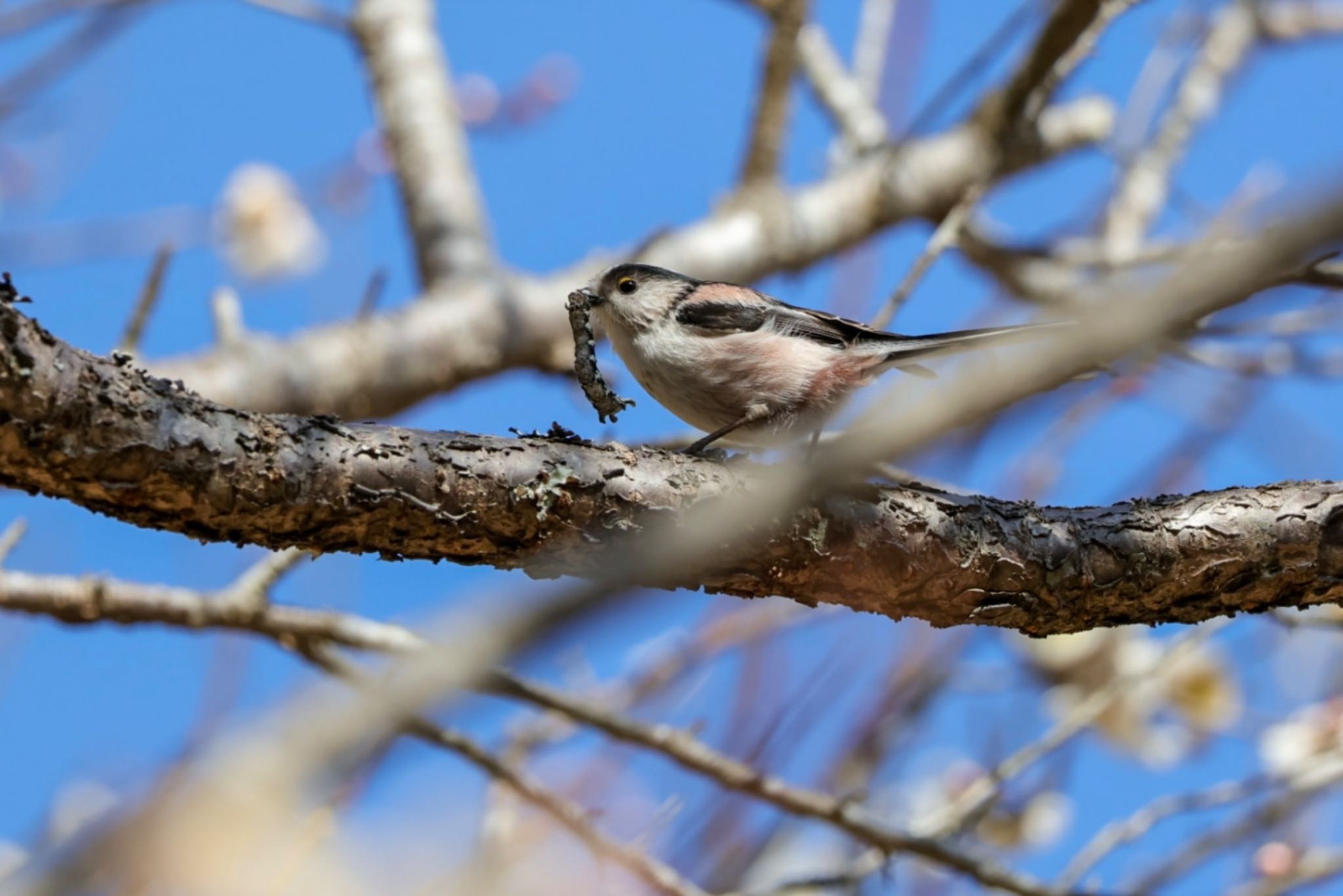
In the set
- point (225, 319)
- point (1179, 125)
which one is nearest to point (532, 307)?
point (225, 319)

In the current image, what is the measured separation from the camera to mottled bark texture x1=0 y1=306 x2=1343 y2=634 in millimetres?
1858

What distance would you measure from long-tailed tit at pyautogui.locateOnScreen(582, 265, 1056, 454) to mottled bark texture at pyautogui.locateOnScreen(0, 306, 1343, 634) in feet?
2.61

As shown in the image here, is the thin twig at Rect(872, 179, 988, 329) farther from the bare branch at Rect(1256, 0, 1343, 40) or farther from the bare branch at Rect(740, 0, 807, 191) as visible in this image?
the bare branch at Rect(1256, 0, 1343, 40)

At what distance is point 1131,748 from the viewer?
16.0 ft

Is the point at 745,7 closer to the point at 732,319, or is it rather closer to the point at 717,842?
the point at 732,319

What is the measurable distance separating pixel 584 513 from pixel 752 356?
3.93ft

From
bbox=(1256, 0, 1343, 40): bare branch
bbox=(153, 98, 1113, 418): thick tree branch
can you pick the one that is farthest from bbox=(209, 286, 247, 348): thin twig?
bbox=(1256, 0, 1343, 40): bare branch

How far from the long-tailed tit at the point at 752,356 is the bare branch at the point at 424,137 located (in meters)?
1.34

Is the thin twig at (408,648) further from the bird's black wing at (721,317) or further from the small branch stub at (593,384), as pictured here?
the bird's black wing at (721,317)

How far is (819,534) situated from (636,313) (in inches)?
55.4

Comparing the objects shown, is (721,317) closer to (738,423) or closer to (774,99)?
(738,423)

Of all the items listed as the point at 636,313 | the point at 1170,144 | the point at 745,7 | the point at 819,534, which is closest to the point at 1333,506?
the point at 819,534

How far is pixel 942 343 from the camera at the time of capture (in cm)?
322

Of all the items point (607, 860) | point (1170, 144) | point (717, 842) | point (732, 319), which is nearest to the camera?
point (717, 842)
